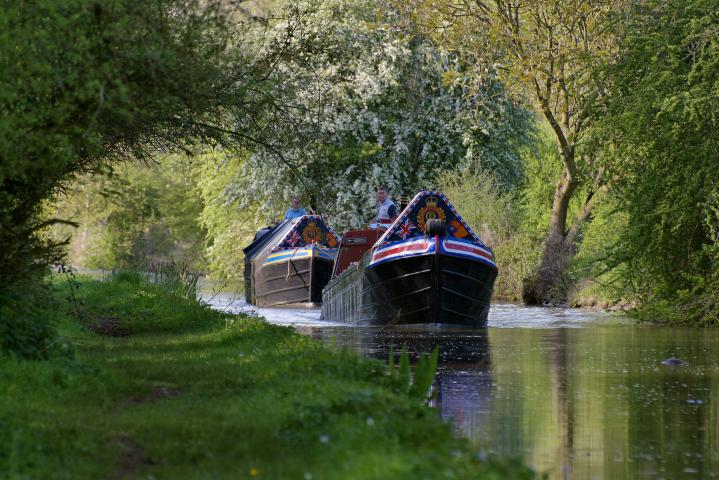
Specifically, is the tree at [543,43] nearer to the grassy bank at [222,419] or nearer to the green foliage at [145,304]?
the green foliage at [145,304]

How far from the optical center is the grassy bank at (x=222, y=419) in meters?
7.18

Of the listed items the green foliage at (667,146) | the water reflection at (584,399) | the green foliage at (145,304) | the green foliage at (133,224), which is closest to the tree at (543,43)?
the green foliage at (667,146)

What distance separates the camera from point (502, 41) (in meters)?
32.4

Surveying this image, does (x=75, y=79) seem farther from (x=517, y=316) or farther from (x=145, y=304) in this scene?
(x=517, y=316)

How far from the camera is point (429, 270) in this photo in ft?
81.6

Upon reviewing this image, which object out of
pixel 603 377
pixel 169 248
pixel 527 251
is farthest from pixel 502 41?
pixel 169 248

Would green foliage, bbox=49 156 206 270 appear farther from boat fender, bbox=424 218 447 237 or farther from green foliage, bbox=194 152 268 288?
boat fender, bbox=424 218 447 237

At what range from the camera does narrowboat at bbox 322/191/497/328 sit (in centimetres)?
2478

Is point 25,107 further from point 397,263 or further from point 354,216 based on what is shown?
point 354,216

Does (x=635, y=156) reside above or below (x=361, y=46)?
below

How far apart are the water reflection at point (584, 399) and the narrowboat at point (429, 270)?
2969 millimetres

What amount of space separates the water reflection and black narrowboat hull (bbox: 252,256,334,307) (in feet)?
48.4

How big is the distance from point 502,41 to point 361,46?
12.9 metres

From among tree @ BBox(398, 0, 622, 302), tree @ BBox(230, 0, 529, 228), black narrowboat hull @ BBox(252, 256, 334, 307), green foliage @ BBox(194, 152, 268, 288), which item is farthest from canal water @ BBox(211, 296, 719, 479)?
green foliage @ BBox(194, 152, 268, 288)
